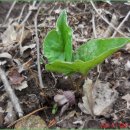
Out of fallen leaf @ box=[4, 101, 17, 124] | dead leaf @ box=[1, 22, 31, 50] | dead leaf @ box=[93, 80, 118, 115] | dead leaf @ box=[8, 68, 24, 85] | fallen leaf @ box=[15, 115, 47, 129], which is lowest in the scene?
fallen leaf @ box=[15, 115, 47, 129]

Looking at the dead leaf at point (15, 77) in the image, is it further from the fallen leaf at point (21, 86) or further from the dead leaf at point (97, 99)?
the dead leaf at point (97, 99)

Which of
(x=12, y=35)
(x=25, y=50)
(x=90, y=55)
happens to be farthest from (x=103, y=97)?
(x=12, y=35)

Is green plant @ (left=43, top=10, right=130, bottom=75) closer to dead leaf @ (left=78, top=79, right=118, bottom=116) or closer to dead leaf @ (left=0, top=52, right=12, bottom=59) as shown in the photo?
dead leaf @ (left=78, top=79, right=118, bottom=116)

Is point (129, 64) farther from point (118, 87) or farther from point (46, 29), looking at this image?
point (46, 29)

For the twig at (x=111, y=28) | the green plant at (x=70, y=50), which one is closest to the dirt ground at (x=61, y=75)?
the twig at (x=111, y=28)

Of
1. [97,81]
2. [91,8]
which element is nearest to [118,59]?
[97,81]

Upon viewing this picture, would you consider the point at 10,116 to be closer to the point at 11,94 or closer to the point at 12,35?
the point at 11,94

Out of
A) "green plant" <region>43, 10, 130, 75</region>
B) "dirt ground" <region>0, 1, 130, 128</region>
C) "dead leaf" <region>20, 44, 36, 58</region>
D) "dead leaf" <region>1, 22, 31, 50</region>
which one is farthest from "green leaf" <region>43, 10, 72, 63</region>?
"dead leaf" <region>1, 22, 31, 50</region>
